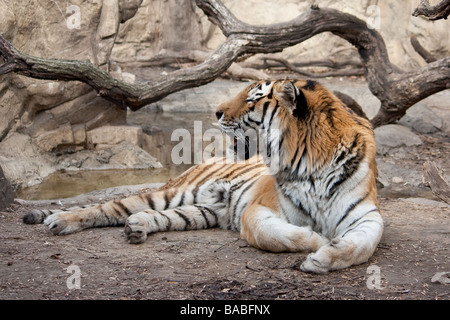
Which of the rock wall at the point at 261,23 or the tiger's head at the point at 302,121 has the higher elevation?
the rock wall at the point at 261,23

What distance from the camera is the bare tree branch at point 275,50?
21.0 feet

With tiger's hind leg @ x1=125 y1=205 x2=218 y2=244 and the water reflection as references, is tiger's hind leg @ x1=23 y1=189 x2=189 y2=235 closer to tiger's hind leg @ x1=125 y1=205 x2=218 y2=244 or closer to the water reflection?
tiger's hind leg @ x1=125 y1=205 x2=218 y2=244

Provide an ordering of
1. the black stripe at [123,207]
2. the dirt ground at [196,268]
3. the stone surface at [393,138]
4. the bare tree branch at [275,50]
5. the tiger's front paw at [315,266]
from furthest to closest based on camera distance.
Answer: the stone surface at [393,138] < the bare tree branch at [275,50] < the black stripe at [123,207] < the tiger's front paw at [315,266] < the dirt ground at [196,268]

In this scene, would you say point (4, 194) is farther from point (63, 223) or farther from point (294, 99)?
point (294, 99)

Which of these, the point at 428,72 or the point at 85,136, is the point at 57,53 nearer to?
the point at 85,136

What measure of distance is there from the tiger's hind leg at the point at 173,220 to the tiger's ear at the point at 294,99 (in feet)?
3.51

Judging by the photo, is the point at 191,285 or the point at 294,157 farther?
the point at 294,157

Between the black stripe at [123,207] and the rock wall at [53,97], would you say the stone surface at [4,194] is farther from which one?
the rock wall at [53,97]

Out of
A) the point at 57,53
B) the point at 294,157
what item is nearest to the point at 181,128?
the point at 57,53

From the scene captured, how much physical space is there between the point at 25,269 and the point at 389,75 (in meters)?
4.99

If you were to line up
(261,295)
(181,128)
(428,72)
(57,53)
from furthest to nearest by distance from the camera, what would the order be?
(181,128) < (57,53) < (428,72) < (261,295)

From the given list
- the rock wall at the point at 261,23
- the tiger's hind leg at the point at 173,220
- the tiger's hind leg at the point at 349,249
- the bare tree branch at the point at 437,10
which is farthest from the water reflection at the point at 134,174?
the tiger's hind leg at the point at 349,249

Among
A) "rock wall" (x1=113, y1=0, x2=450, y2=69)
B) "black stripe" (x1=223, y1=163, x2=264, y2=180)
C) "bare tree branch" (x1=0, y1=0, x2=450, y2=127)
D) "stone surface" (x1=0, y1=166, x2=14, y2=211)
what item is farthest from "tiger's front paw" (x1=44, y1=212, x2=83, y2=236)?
"rock wall" (x1=113, y1=0, x2=450, y2=69)

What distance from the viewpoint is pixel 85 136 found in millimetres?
7301
